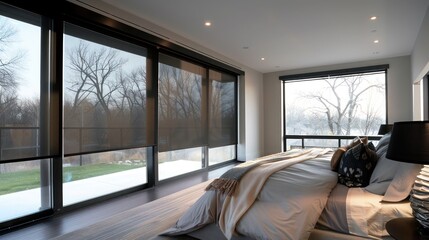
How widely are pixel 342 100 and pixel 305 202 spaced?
5460 mm

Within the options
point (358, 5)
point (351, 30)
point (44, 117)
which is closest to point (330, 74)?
point (351, 30)

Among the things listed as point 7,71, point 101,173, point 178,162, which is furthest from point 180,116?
point 7,71

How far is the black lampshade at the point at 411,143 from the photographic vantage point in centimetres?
129

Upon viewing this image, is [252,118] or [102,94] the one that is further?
[252,118]

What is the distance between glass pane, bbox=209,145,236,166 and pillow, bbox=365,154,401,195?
4010 mm

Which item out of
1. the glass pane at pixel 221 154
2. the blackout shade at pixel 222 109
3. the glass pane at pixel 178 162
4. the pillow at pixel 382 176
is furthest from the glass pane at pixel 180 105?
the pillow at pixel 382 176

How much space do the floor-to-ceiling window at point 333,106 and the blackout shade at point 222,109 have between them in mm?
1740

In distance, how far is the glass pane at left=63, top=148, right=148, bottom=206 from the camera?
3.19m

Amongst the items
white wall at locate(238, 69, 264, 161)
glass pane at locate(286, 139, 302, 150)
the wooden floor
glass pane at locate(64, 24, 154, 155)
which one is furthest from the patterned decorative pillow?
glass pane at locate(286, 139, 302, 150)

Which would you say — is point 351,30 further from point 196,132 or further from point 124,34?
point 124,34

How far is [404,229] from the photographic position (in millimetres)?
1463

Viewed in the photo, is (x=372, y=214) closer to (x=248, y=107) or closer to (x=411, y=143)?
(x=411, y=143)

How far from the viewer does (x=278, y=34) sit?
4312 mm

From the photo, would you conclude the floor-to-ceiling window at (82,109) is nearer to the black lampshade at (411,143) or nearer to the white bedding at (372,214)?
the white bedding at (372,214)
